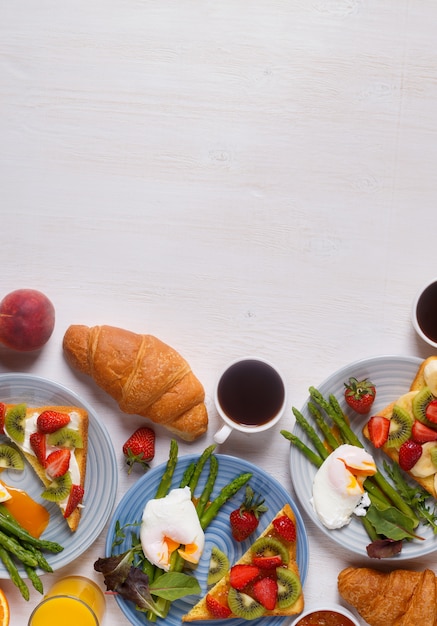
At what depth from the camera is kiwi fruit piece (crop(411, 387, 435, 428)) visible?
232 centimetres

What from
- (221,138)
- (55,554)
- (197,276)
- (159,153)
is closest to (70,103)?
(159,153)

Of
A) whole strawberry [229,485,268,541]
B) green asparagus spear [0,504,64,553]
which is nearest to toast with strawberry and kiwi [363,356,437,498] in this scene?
whole strawberry [229,485,268,541]

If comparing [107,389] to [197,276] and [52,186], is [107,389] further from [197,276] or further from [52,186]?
[52,186]

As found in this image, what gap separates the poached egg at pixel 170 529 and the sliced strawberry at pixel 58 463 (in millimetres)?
294

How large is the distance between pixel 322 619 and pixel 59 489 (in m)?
0.98

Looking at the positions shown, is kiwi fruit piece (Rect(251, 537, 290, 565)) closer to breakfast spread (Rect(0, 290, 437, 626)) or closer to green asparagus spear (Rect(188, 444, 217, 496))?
breakfast spread (Rect(0, 290, 437, 626))

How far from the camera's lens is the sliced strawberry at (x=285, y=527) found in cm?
233

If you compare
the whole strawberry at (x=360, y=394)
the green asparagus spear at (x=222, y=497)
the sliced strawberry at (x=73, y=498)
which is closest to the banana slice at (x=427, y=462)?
the whole strawberry at (x=360, y=394)

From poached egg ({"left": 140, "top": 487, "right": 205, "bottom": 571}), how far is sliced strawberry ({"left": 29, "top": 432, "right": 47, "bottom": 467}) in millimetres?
373

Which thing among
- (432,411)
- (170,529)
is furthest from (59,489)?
(432,411)

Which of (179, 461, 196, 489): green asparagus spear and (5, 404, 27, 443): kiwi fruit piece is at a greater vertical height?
(5, 404, 27, 443): kiwi fruit piece

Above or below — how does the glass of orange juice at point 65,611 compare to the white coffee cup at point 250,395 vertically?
below

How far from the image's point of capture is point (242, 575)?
235cm

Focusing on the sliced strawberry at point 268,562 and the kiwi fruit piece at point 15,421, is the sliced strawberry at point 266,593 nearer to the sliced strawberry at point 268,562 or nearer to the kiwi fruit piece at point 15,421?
the sliced strawberry at point 268,562
